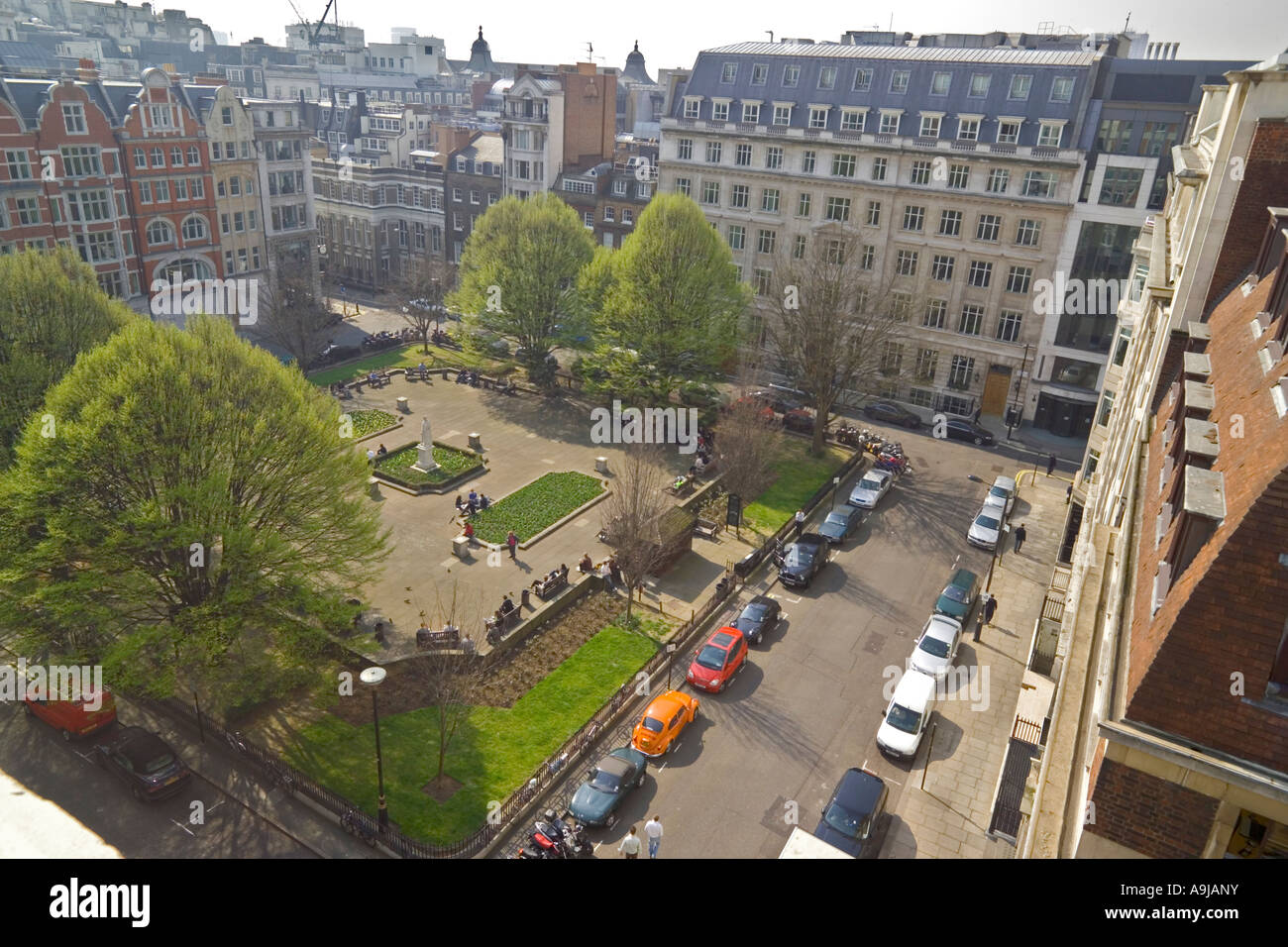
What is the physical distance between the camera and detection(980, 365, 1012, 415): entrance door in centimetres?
6109

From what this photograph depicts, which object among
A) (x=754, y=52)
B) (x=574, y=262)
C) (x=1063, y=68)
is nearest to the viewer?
(x=1063, y=68)

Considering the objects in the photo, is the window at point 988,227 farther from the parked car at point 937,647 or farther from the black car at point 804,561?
the parked car at point 937,647

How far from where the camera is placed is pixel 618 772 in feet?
88.3

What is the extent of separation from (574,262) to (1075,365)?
3602cm

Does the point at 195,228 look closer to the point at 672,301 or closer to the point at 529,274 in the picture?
the point at 529,274

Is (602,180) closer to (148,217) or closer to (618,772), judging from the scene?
(148,217)

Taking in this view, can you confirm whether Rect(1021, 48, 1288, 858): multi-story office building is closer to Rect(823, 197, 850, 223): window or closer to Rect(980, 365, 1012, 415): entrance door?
Rect(980, 365, 1012, 415): entrance door

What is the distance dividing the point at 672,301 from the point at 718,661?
28.9 m

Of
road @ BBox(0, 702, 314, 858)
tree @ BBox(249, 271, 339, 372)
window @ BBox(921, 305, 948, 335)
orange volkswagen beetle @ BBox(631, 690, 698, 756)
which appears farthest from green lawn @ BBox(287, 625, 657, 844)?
window @ BBox(921, 305, 948, 335)

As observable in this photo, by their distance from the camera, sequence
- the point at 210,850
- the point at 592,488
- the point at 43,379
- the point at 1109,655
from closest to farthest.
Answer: the point at 1109,655 → the point at 210,850 → the point at 43,379 → the point at 592,488

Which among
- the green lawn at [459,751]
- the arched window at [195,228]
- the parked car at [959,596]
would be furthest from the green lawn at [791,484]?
the arched window at [195,228]

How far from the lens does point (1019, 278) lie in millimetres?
58594

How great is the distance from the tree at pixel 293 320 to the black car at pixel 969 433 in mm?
47049

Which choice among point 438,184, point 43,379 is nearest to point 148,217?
point 438,184
